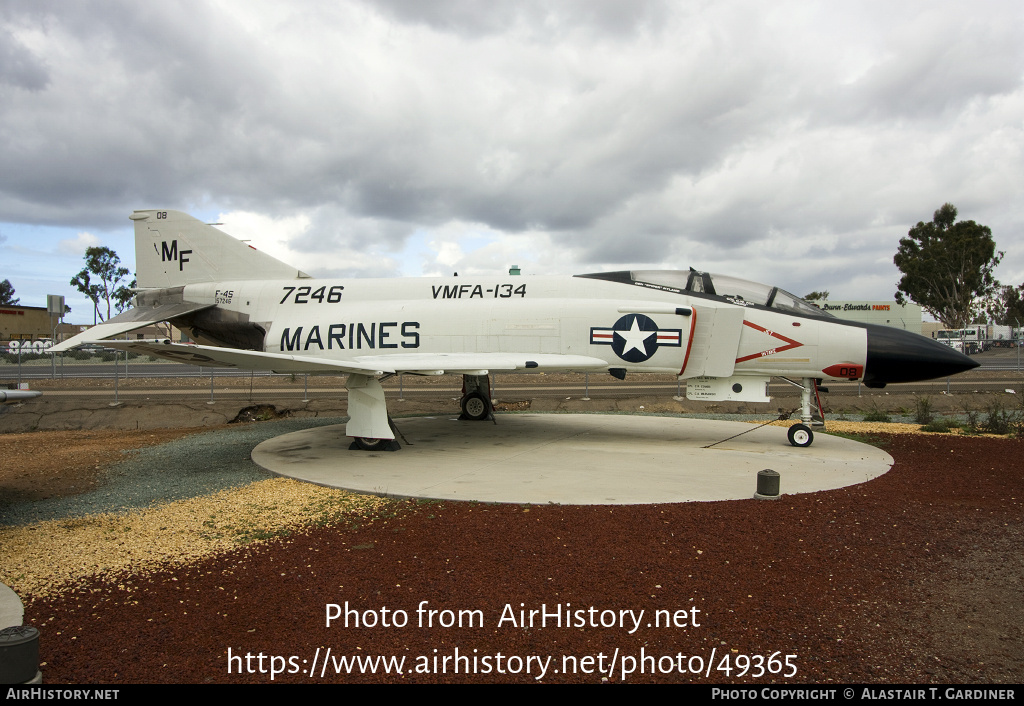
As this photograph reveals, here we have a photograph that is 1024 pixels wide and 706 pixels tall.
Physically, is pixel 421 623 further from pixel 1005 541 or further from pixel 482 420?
pixel 482 420

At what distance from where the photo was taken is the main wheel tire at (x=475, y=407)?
519 inches

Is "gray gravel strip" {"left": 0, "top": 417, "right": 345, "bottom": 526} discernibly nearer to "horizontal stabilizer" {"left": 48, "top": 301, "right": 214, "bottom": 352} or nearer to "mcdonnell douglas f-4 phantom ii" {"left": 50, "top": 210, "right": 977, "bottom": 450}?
"mcdonnell douglas f-4 phantom ii" {"left": 50, "top": 210, "right": 977, "bottom": 450}

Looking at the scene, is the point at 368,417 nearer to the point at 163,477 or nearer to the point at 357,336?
the point at 357,336

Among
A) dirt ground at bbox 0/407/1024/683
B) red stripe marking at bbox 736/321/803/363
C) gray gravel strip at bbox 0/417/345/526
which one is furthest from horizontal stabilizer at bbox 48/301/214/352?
red stripe marking at bbox 736/321/803/363

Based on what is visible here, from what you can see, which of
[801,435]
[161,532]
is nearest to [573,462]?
[801,435]

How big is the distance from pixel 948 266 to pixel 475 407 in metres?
56.0

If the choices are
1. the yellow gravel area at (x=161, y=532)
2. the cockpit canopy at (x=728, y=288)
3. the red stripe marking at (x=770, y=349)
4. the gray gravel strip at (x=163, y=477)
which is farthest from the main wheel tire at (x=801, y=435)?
the gray gravel strip at (x=163, y=477)

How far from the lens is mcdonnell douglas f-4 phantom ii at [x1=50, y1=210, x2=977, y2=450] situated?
9.19m

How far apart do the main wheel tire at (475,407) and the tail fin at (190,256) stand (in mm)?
4504

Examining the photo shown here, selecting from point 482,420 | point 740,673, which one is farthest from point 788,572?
point 482,420

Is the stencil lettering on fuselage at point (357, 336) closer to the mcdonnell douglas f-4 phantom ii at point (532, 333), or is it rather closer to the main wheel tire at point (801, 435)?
the mcdonnell douglas f-4 phantom ii at point (532, 333)

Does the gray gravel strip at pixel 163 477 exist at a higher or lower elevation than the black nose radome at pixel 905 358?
lower

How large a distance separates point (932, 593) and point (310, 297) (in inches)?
418

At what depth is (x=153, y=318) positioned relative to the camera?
11.6 m
